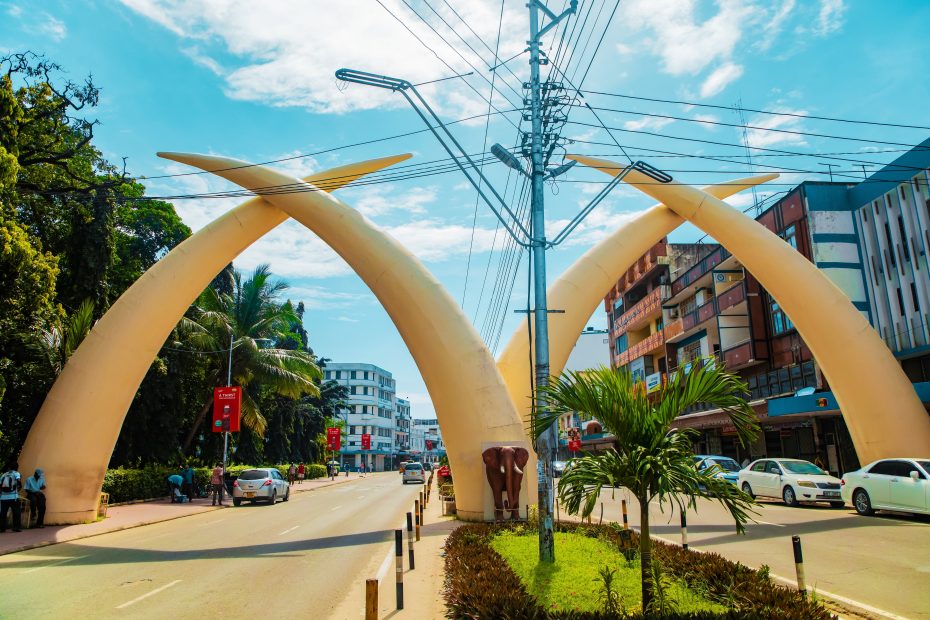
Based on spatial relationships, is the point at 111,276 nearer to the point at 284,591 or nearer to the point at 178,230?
the point at 178,230

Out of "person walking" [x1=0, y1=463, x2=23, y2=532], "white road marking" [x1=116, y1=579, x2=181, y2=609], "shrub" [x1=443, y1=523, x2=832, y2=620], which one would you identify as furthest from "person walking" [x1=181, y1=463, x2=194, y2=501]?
"shrub" [x1=443, y1=523, x2=832, y2=620]

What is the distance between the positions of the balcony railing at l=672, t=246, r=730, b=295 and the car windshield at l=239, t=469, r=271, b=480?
1030 inches

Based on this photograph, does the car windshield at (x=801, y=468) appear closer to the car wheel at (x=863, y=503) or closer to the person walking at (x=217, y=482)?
the car wheel at (x=863, y=503)

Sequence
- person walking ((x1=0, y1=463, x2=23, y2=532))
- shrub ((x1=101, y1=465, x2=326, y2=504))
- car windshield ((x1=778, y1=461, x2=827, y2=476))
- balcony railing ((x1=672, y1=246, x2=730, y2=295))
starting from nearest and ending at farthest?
1. person walking ((x1=0, y1=463, x2=23, y2=532))
2. car windshield ((x1=778, y1=461, x2=827, y2=476))
3. shrub ((x1=101, y1=465, x2=326, y2=504))
4. balcony railing ((x1=672, y1=246, x2=730, y2=295))

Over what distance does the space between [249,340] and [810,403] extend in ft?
89.2

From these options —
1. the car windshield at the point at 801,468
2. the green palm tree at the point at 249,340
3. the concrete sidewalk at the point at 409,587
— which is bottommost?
the concrete sidewalk at the point at 409,587

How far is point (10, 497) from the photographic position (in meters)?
16.3

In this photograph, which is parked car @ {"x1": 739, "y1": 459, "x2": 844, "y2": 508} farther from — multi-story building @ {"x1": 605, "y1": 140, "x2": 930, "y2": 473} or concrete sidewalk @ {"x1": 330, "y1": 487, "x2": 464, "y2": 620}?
concrete sidewalk @ {"x1": 330, "y1": 487, "x2": 464, "y2": 620}

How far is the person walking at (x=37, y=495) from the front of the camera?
17219mm

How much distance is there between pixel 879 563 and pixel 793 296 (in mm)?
13284

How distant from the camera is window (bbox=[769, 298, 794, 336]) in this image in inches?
1210

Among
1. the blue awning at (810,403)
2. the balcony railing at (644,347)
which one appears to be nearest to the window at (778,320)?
the blue awning at (810,403)

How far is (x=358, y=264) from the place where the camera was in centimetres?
1970

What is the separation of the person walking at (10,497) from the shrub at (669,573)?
12511mm
